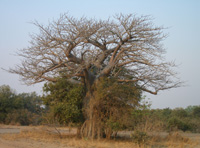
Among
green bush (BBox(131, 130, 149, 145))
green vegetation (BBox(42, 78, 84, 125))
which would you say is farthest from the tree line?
green bush (BBox(131, 130, 149, 145))

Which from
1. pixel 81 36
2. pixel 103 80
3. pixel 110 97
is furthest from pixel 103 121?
pixel 81 36

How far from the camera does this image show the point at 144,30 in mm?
14773

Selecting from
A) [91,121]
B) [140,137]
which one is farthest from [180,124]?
[140,137]

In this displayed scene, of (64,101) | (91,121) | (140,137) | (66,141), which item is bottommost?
(66,141)

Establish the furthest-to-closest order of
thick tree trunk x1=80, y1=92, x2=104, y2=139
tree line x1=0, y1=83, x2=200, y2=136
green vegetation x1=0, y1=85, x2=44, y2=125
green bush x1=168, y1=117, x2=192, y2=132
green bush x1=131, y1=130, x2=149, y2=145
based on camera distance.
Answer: green vegetation x1=0, y1=85, x2=44, y2=125 → green bush x1=168, y1=117, x2=192, y2=132 → thick tree trunk x1=80, y1=92, x2=104, y2=139 → tree line x1=0, y1=83, x2=200, y2=136 → green bush x1=131, y1=130, x2=149, y2=145

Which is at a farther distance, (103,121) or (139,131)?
(103,121)

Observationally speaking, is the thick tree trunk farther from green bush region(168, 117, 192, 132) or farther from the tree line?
green bush region(168, 117, 192, 132)

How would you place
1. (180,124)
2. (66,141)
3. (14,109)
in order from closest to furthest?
(66,141) → (180,124) → (14,109)

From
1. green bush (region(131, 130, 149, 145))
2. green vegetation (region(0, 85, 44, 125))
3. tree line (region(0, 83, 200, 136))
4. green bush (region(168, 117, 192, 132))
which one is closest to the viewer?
green bush (region(131, 130, 149, 145))

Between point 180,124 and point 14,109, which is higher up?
point 14,109

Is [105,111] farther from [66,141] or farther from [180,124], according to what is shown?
[180,124]

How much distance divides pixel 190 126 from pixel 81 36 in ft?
65.5

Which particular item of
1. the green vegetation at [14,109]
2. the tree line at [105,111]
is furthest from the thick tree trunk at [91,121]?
the green vegetation at [14,109]

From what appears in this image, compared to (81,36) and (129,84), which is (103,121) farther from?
(81,36)
